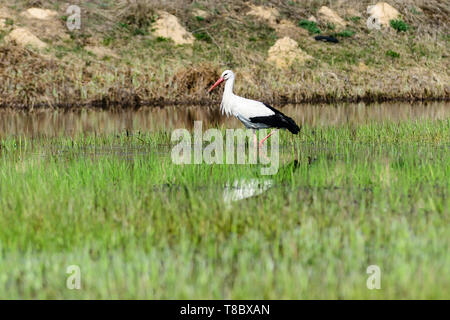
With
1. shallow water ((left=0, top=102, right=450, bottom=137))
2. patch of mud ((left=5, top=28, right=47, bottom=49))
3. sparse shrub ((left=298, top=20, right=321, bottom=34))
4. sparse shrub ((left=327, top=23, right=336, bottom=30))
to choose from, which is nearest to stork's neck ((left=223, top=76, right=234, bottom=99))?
shallow water ((left=0, top=102, right=450, bottom=137))

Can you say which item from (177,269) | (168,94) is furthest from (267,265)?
(168,94)

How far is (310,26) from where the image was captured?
38.5 m

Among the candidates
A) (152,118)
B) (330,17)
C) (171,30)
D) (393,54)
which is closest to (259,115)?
(152,118)

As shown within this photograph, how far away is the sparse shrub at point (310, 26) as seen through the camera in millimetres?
38188

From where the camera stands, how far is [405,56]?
120 ft

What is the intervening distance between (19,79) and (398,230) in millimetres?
Result: 22823

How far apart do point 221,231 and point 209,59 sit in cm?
2727

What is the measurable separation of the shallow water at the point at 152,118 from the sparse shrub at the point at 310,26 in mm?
13047

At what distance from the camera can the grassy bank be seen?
26.8 meters

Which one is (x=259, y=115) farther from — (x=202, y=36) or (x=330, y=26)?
(x=330, y=26)

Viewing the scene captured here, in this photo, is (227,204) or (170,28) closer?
(227,204)

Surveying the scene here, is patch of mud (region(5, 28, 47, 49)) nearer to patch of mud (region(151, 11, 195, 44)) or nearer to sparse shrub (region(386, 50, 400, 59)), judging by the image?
patch of mud (region(151, 11, 195, 44))
